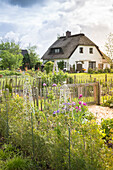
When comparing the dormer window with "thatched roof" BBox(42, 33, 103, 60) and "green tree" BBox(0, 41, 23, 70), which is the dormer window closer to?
"thatched roof" BBox(42, 33, 103, 60)

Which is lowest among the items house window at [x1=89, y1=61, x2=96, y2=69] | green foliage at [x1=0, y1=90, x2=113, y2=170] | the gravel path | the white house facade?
the gravel path

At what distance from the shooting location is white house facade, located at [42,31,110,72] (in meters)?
30.1

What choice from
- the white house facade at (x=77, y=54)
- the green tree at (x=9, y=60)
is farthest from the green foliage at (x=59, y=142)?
the white house facade at (x=77, y=54)

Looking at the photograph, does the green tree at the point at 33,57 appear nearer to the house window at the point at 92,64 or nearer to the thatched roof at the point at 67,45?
the thatched roof at the point at 67,45

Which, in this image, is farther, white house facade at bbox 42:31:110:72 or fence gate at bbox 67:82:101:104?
white house facade at bbox 42:31:110:72

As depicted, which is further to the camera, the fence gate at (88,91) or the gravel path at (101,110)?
the fence gate at (88,91)

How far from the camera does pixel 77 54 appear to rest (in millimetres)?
30688

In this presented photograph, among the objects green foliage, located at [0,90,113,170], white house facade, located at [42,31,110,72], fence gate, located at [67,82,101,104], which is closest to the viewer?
green foliage, located at [0,90,113,170]

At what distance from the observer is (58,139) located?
111 inches

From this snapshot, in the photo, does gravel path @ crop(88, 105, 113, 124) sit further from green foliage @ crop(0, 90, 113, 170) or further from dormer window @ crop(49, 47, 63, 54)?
dormer window @ crop(49, 47, 63, 54)

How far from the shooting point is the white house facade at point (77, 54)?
98.9ft

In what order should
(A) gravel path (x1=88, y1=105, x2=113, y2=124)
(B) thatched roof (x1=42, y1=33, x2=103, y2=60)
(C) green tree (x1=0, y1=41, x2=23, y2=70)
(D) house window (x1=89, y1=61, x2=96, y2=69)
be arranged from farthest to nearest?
(D) house window (x1=89, y1=61, x2=96, y2=69)
(B) thatched roof (x1=42, y1=33, x2=103, y2=60)
(C) green tree (x1=0, y1=41, x2=23, y2=70)
(A) gravel path (x1=88, y1=105, x2=113, y2=124)

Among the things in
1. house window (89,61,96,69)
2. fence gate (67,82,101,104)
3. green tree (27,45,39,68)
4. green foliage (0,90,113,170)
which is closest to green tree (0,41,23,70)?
green tree (27,45,39,68)

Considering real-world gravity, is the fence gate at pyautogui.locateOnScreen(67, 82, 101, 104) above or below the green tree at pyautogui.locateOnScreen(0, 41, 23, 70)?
below
